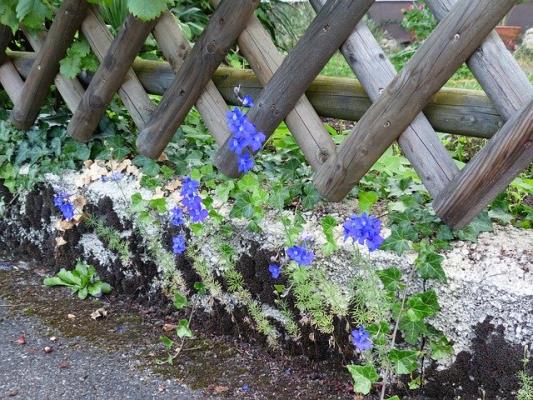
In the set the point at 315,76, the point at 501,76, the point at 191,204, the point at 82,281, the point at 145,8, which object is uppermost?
the point at 501,76

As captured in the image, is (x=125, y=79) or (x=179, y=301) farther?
(x=125, y=79)

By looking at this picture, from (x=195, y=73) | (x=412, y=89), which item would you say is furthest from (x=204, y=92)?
(x=412, y=89)

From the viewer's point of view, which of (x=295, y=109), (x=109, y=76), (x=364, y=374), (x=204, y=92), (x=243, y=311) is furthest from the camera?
(x=109, y=76)

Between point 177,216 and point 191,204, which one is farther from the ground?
point 191,204

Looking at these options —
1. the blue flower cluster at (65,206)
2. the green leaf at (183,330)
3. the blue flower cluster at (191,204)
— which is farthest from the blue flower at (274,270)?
the blue flower cluster at (65,206)

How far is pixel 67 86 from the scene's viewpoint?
9.19ft

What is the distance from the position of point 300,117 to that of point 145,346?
37.1 inches

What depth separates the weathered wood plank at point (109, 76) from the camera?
2.37 metres

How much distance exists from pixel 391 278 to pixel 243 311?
63 cm

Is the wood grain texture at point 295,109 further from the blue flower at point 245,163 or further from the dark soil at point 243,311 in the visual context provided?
the dark soil at point 243,311

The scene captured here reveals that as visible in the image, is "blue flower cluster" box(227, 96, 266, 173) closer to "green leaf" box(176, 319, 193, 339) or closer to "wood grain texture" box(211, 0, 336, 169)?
"wood grain texture" box(211, 0, 336, 169)

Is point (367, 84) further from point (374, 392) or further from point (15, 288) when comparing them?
point (15, 288)

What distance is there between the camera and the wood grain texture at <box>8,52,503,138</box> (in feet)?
5.73

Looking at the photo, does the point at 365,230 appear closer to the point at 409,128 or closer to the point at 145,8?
the point at 409,128
